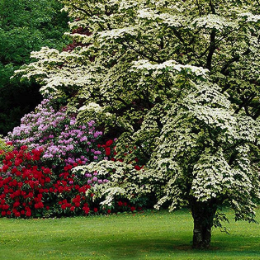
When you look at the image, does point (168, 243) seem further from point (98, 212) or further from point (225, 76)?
point (98, 212)

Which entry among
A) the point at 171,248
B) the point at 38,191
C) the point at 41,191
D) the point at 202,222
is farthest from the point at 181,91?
the point at 38,191

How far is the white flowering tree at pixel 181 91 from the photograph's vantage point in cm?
877

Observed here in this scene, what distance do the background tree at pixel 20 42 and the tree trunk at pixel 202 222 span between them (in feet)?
55.3

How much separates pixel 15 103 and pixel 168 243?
18.6m

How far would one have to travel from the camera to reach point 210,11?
33.0ft

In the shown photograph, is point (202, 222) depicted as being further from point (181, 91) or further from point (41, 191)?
point (41, 191)

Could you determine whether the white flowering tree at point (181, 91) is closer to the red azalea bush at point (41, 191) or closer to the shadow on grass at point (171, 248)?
the shadow on grass at point (171, 248)

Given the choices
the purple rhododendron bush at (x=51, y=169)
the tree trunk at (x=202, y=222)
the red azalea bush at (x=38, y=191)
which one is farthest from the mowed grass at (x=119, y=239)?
the purple rhododendron bush at (x=51, y=169)

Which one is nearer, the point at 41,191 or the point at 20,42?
the point at 41,191

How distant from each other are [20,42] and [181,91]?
17.5m

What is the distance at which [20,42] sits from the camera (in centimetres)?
2512

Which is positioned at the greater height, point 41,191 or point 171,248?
point 41,191

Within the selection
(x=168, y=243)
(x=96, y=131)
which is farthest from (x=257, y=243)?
(x=96, y=131)

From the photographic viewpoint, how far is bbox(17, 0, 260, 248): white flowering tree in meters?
8.77
